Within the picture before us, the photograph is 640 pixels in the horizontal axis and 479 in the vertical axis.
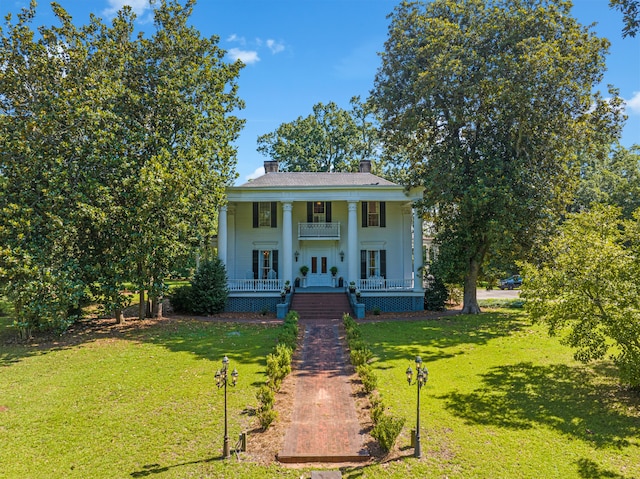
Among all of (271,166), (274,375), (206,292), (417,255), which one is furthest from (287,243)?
(274,375)

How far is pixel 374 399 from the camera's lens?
859 cm

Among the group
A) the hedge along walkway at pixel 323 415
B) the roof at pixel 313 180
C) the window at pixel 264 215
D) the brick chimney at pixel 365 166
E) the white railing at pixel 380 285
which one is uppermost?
the brick chimney at pixel 365 166

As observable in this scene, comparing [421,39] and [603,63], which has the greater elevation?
[421,39]

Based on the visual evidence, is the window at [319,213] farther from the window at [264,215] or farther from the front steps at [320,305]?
the front steps at [320,305]

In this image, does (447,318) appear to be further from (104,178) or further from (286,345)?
(104,178)

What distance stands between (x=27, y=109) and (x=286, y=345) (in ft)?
46.5

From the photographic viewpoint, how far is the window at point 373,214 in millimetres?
25109

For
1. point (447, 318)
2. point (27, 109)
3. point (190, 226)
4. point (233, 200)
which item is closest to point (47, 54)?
point (27, 109)

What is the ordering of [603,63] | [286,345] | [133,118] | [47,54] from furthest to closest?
[603,63] < [133,118] < [47,54] < [286,345]

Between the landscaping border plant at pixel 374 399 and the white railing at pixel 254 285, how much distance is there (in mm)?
7575

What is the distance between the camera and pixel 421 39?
20.4 metres

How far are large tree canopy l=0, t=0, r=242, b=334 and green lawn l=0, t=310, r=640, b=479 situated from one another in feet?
9.91

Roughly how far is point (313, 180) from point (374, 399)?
1817 cm

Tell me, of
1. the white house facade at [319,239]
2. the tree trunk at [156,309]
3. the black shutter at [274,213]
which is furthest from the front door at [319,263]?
the tree trunk at [156,309]
